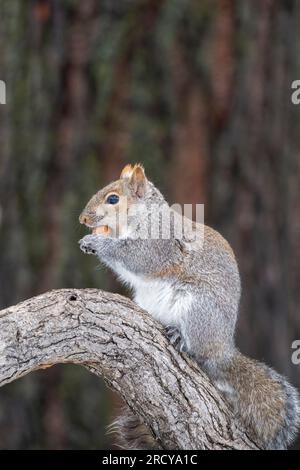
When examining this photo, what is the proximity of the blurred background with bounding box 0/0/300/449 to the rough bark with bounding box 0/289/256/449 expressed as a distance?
1421mm

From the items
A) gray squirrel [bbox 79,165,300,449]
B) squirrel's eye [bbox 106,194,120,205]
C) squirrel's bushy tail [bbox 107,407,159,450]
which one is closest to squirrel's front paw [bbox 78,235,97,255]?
gray squirrel [bbox 79,165,300,449]

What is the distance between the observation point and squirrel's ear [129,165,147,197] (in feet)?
13.2

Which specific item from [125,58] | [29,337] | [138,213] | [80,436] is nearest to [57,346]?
[29,337]

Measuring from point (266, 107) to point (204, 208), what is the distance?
684mm

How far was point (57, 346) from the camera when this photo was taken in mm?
3516

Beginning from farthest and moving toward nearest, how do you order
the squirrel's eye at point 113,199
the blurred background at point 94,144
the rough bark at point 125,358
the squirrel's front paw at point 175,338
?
the blurred background at point 94,144 → the squirrel's eye at point 113,199 → the squirrel's front paw at point 175,338 → the rough bark at point 125,358

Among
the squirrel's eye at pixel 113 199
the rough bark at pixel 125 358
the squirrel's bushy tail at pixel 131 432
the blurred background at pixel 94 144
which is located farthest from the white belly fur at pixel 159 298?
the blurred background at pixel 94 144

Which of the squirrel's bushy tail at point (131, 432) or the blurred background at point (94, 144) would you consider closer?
the squirrel's bushy tail at point (131, 432)

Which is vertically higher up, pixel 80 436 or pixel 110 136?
pixel 110 136

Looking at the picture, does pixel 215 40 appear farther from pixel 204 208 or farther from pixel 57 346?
pixel 57 346

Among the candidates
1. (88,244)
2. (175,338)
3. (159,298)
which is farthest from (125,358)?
(88,244)

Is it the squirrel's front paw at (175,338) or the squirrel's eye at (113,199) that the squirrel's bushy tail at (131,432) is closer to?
the squirrel's front paw at (175,338)

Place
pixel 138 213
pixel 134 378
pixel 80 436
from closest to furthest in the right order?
pixel 134 378, pixel 138 213, pixel 80 436

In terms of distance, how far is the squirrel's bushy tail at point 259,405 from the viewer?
13.1 feet
